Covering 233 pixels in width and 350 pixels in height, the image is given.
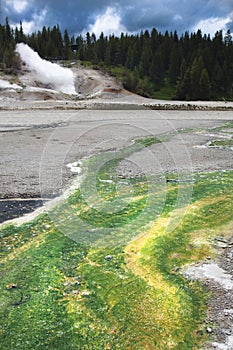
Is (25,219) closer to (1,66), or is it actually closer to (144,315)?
(144,315)

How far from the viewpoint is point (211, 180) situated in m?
11.0

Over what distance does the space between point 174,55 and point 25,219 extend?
7176cm

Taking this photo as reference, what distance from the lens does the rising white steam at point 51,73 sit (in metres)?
54.8

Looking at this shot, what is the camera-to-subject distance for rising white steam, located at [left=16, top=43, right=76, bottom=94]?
A: 54.8 meters

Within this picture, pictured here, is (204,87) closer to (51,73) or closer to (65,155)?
(51,73)

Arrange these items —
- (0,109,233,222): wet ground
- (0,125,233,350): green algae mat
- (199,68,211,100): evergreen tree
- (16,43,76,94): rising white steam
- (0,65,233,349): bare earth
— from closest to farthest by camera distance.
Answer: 1. (0,125,233,350): green algae mat
2. (0,65,233,349): bare earth
3. (0,109,233,222): wet ground
4. (16,43,76,94): rising white steam
5. (199,68,211,100): evergreen tree

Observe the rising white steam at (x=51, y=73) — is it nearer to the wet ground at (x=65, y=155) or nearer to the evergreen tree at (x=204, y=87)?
the evergreen tree at (x=204, y=87)

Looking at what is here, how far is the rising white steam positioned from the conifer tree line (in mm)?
2429

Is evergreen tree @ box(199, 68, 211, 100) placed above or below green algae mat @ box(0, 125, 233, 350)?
above

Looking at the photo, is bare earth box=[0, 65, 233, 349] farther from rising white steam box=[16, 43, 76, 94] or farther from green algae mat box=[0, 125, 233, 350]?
rising white steam box=[16, 43, 76, 94]

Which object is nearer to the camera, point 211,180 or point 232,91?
point 211,180

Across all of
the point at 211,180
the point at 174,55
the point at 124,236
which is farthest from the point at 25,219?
the point at 174,55

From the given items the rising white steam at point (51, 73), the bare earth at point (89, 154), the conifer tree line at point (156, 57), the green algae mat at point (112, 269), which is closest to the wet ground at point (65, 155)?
the bare earth at point (89, 154)

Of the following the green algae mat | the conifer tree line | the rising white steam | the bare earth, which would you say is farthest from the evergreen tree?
the green algae mat
